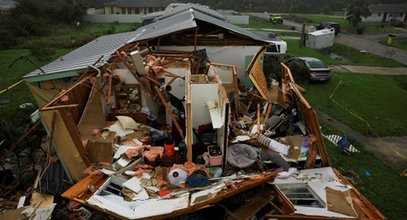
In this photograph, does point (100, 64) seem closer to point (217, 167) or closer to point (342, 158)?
point (217, 167)

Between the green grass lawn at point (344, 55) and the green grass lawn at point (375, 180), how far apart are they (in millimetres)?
15068

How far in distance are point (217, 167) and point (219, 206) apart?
977 mm

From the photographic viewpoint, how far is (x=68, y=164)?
6.79 meters

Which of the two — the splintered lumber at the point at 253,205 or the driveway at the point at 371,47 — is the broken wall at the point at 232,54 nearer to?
the splintered lumber at the point at 253,205

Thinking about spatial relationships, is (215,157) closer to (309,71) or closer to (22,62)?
(309,71)

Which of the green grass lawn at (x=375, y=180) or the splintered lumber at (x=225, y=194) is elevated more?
the splintered lumber at (x=225, y=194)

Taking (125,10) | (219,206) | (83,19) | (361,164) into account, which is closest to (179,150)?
(219,206)

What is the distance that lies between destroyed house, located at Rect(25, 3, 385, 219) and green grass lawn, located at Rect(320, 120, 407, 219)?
190 cm

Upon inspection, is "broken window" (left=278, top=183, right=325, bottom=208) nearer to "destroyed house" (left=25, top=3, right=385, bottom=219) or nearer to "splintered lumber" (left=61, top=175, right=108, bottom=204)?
"destroyed house" (left=25, top=3, right=385, bottom=219)

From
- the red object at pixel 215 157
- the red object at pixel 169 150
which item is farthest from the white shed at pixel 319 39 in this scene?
the red object at pixel 169 150

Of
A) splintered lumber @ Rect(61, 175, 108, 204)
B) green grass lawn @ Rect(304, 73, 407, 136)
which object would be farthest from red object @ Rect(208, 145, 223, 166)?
green grass lawn @ Rect(304, 73, 407, 136)

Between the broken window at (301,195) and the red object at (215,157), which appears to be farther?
the red object at (215,157)

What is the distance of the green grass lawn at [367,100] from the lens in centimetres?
1246

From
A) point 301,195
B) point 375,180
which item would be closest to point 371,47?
point 375,180
